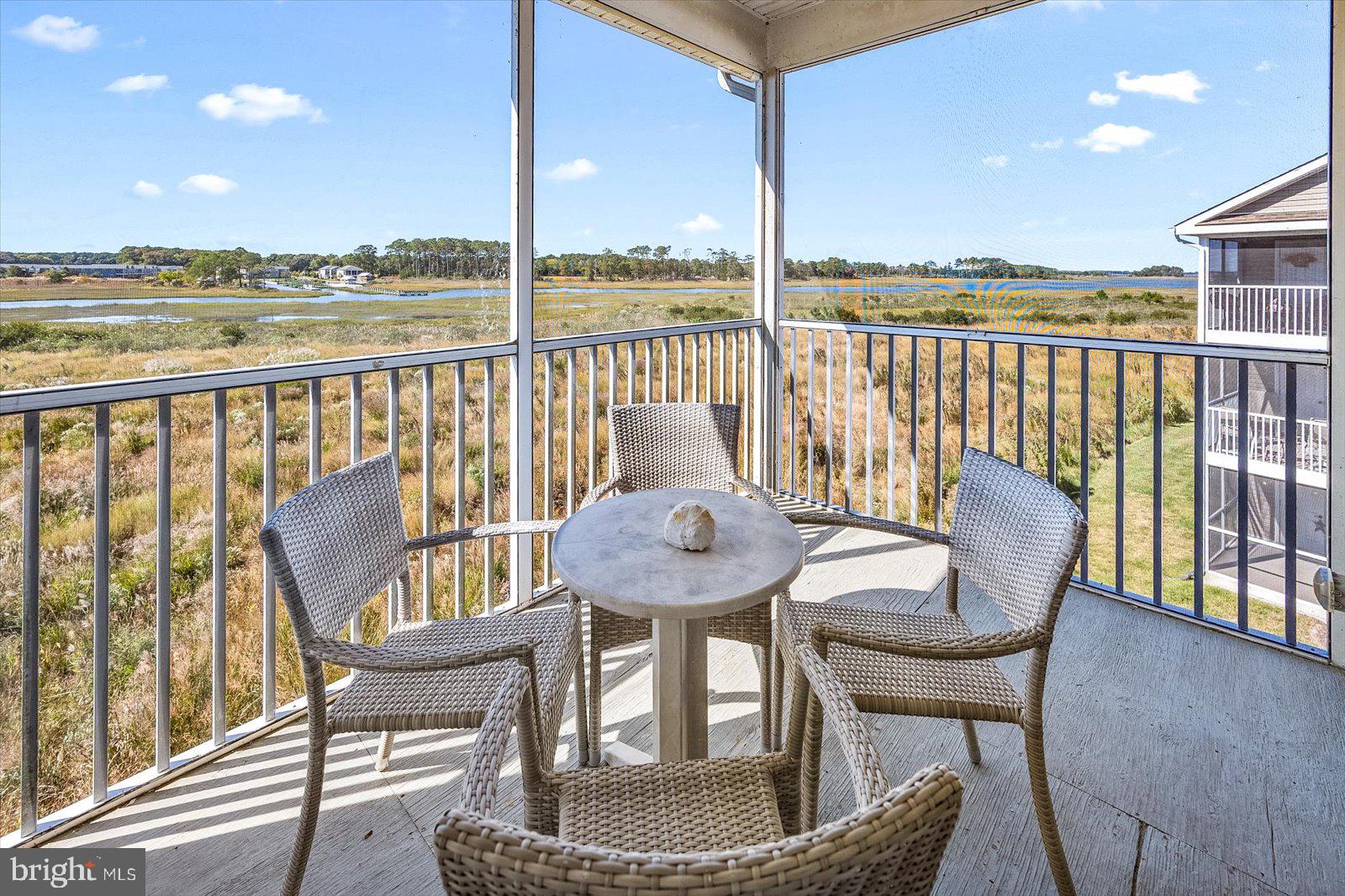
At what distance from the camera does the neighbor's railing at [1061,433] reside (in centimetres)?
275

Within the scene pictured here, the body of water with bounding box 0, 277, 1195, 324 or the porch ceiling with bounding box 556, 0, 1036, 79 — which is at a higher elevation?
the porch ceiling with bounding box 556, 0, 1036, 79

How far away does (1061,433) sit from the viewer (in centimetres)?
343

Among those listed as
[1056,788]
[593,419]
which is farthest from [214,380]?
[1056,788]

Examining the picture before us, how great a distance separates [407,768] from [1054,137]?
3.65 meters

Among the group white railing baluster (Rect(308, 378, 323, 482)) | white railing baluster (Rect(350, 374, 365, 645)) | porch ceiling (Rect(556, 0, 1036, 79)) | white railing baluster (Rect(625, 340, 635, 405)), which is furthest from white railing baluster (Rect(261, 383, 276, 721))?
porch ceiling (Rect(556, 0, 1036, 79))

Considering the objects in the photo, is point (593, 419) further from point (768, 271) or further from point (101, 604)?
point (101, 604)

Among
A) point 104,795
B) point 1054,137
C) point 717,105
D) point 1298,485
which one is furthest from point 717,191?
point 104,795

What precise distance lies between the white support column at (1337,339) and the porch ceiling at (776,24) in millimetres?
1230

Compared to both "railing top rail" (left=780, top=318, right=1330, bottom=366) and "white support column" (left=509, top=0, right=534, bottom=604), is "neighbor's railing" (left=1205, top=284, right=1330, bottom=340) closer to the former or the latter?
"railing top rail" (left=780, top=318, right=1330, bottom=366)

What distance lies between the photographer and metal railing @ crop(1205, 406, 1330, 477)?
253cm

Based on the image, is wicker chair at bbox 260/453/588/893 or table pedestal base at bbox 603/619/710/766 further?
table pedestal base at bbox 603/619/710/766

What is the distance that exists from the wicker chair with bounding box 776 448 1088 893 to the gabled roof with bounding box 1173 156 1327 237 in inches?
71.2

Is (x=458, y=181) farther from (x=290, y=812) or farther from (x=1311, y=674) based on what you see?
(x=1311, y=674)

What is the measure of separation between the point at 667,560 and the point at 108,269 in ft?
5.77
